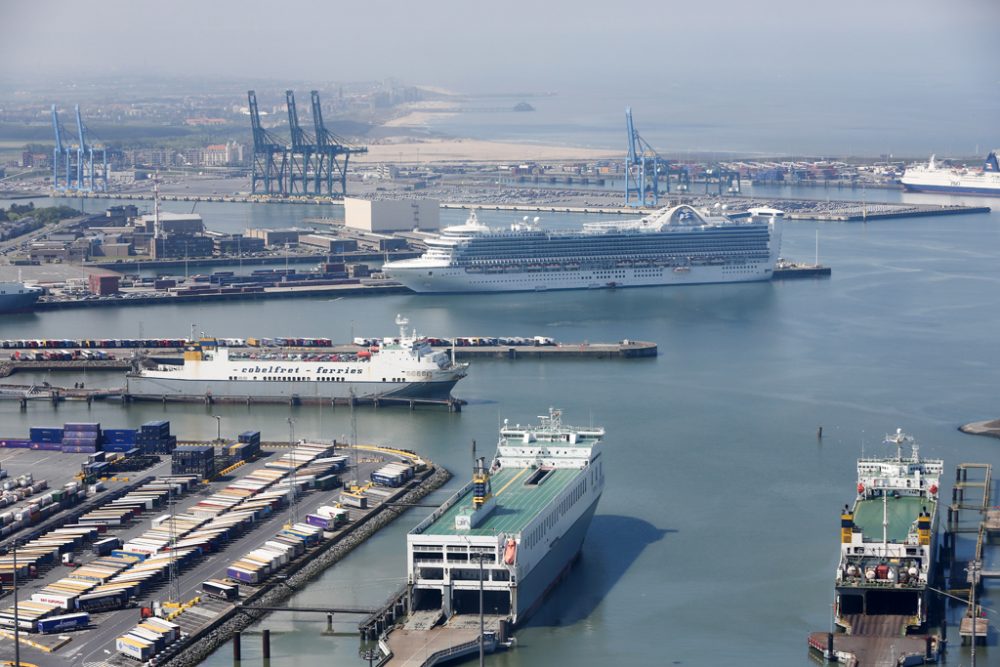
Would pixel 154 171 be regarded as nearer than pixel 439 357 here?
No

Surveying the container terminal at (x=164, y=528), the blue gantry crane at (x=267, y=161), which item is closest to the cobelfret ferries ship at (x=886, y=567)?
the container terminal at (x=164, y=528)

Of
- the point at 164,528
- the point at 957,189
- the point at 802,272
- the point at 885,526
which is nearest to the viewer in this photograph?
the point at 885,526

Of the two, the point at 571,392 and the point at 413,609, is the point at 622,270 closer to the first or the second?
the point at 571,392

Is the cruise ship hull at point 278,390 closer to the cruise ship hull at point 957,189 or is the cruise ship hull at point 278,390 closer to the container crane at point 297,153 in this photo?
the container crane at point 297,153

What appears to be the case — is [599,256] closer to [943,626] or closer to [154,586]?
[154,586]

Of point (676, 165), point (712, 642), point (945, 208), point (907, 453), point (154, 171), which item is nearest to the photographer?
point (712, 642)

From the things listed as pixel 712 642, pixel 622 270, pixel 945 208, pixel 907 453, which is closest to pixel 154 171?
pixel 945 208

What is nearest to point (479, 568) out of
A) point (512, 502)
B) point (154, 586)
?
point (512, 502)

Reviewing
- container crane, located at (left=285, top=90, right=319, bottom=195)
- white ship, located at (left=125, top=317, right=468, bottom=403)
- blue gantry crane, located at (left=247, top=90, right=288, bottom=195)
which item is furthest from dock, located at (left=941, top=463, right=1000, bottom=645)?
blue gantry crane, located at (left=247, top=90, right=288, bottom=195)
